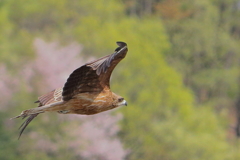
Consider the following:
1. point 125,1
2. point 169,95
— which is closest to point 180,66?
point 125,1

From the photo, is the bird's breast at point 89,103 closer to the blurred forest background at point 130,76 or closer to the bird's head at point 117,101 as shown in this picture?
the bird's head at point 117,101

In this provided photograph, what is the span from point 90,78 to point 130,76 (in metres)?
18.4

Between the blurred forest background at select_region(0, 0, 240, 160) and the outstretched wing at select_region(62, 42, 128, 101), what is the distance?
12.0m

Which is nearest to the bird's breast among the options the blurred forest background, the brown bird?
the brown bird

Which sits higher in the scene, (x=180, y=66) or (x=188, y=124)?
(x=180, y=66)

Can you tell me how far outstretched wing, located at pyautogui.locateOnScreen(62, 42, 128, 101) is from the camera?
6750 millimetres

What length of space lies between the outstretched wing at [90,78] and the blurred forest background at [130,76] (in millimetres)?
12038

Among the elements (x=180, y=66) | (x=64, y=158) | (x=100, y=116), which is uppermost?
(x=180, y=66)

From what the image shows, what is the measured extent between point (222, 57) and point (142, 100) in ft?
48.7

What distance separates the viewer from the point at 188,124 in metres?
26.1

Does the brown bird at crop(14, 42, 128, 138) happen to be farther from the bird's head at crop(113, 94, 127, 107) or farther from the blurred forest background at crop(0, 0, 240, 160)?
the blurred forest background at crop(0, 0, 240, 160)

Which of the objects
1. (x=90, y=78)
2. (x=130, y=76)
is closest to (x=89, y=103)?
(x=90, y=78)

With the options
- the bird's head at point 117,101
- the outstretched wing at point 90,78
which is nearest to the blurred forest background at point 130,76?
the bird's head at point 117,101

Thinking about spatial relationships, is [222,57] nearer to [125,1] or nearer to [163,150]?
[125,1]
